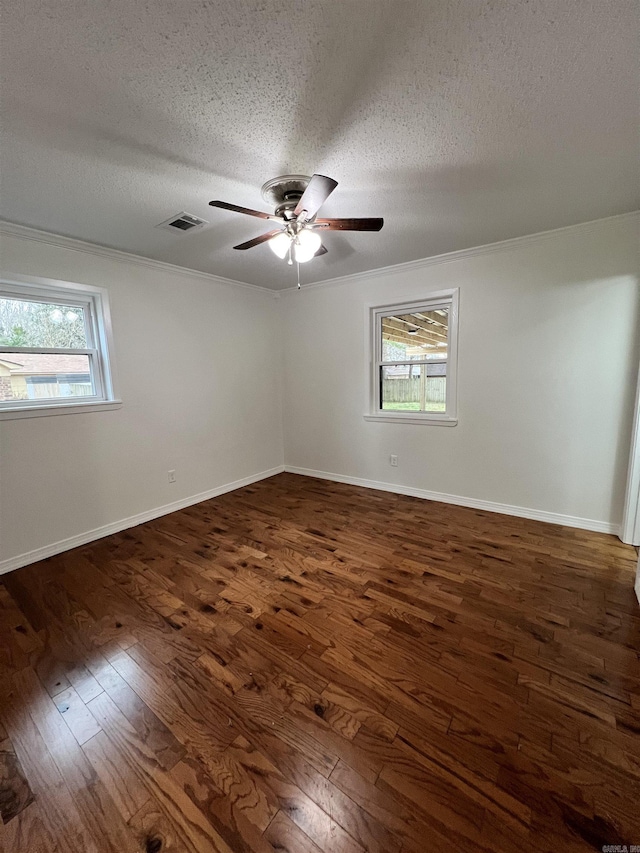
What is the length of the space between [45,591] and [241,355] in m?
2.88

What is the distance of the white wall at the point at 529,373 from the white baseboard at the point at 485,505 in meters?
0.02

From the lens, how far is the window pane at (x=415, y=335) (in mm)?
3449

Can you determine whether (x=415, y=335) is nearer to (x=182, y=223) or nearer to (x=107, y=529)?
(x=182, y=223)

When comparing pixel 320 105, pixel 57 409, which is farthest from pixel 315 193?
pixel 57 409

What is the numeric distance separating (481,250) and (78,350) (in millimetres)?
3695

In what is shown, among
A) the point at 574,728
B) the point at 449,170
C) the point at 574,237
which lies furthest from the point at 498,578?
the point at 574,237

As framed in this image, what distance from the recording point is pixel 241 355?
4.11 meters

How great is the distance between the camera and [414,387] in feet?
12.1

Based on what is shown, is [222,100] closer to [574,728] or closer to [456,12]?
[456,12]

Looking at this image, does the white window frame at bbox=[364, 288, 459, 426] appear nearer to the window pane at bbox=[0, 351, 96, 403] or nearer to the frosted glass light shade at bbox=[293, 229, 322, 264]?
the frosted glass light shade at bbox=[293, 229, 322, 264]

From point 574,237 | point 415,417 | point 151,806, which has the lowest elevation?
point 151,806

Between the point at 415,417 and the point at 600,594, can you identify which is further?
the point at 415,417

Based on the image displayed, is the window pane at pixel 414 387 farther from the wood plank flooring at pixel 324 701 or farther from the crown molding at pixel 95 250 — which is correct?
the crown molding at pixel 95 250

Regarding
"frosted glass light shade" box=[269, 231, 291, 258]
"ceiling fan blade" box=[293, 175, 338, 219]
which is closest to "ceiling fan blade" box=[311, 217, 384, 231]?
"ceiling fan blade" box=[293, 175, 338, 219]
